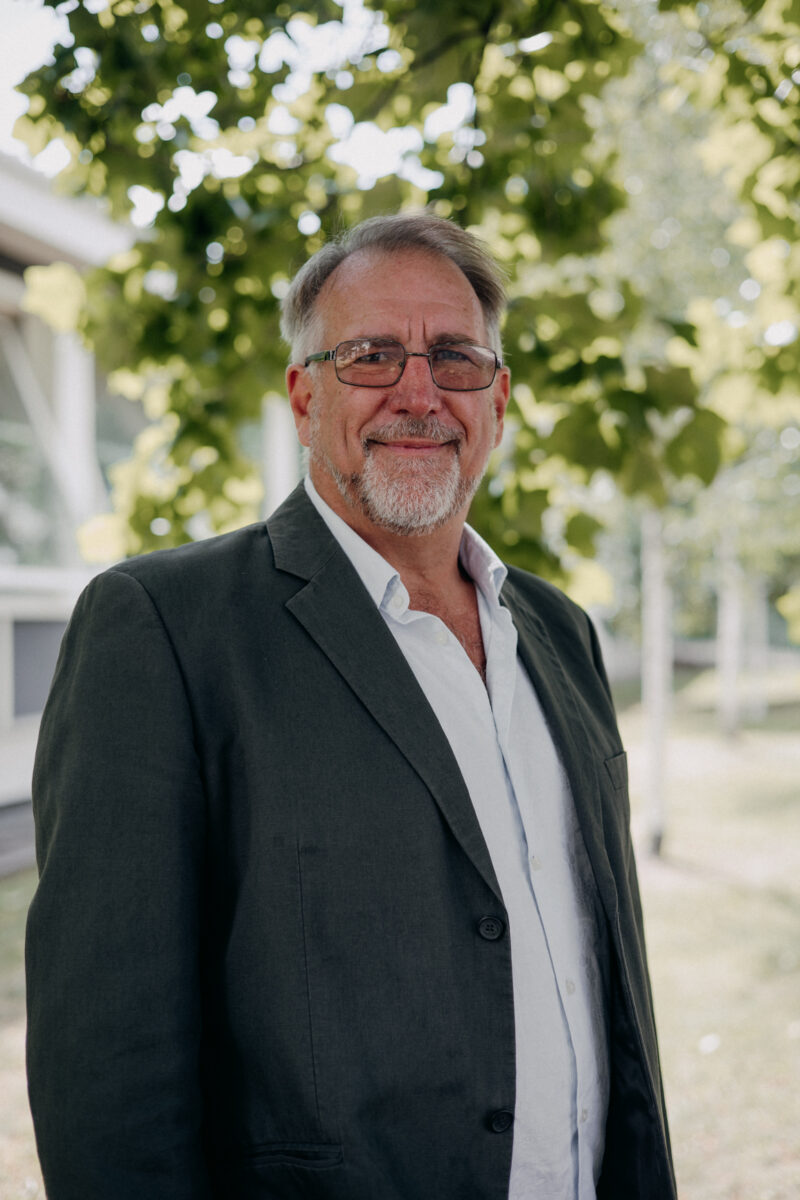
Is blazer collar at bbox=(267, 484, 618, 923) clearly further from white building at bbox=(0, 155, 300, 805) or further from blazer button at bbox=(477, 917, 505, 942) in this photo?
white building at bbox=(0, 155, 300, 805)

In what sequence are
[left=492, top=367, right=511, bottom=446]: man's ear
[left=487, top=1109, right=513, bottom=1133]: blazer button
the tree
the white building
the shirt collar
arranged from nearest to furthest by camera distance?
1. [left=487, top=1109, right=513, bottom=1133]: blazer button
2. the shirt collar
3. [left=492, top=367, right=511, bottom=446]: man's ear
4. the tree
5. the white building

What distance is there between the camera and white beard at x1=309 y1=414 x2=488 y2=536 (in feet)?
5.42

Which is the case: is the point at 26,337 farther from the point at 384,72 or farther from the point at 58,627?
the point at 384,72

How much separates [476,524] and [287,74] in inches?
55.2

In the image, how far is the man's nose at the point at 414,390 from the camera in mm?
1688

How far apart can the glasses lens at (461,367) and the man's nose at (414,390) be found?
0.02 m

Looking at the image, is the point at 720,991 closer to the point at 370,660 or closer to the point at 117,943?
the point at 370,660

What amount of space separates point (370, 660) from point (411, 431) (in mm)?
491

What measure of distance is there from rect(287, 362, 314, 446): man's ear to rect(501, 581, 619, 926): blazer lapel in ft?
1.74

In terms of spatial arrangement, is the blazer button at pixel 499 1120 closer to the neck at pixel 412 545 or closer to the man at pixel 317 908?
the man at pixel 317 908

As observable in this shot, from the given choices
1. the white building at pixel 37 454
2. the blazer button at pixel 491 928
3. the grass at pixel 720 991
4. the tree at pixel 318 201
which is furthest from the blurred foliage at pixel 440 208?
the white building at pixel 37 454

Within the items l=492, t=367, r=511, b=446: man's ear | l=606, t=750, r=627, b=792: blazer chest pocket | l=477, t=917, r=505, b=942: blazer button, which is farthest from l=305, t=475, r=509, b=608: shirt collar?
l=477, t=917, r=505, b=942: blazer button

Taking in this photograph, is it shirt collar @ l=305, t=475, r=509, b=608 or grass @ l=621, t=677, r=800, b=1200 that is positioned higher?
shirt collar @ l=305, t=475, r=509, b=608

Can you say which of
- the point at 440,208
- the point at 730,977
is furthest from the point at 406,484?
the point at 730,977
